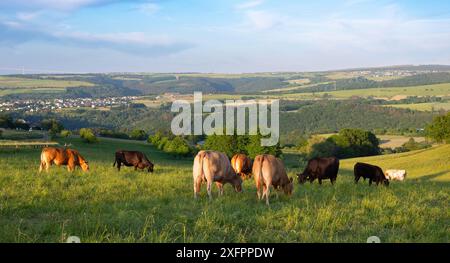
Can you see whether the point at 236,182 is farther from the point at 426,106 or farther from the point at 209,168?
the point at 426,106

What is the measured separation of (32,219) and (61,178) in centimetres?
729

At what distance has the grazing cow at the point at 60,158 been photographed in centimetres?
1994

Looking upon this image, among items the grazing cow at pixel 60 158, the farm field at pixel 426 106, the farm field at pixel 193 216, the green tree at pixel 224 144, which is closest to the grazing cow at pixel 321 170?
the farm field at pixel 193 216

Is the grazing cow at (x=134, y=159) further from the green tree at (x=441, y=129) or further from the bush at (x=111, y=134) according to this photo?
the bush at (x=111, y=134)

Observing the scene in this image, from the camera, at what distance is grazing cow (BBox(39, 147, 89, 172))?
19.9 metres

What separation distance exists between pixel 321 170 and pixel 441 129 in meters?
66.4

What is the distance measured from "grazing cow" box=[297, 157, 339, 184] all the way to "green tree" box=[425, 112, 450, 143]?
64.5 m

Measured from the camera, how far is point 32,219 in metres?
9.54

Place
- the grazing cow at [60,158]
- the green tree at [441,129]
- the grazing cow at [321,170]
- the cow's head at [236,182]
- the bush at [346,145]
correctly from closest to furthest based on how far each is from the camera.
Answer: the cow's head at [236,182] < the grazing cow at [321,170] < the grazing cow at [60,158] < the green tree at [441,129] < the bush at [346,145]

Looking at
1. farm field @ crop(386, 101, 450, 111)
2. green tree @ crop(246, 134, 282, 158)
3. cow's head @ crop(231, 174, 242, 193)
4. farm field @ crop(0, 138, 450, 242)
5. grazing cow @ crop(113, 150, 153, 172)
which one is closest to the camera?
farm field @ crop(0, 138, 450, 242)

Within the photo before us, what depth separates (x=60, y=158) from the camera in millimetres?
20531

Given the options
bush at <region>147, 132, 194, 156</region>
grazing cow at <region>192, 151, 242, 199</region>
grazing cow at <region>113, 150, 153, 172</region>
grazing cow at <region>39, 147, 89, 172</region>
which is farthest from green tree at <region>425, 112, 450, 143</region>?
grazing cow at <region>192, 151, 242, 199</region>

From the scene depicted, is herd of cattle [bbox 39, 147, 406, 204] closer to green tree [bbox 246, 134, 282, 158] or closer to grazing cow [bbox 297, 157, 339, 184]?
grazing cow [bbox 297, 157, 339, 184]

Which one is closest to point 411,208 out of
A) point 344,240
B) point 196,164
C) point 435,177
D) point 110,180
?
point 344,240
